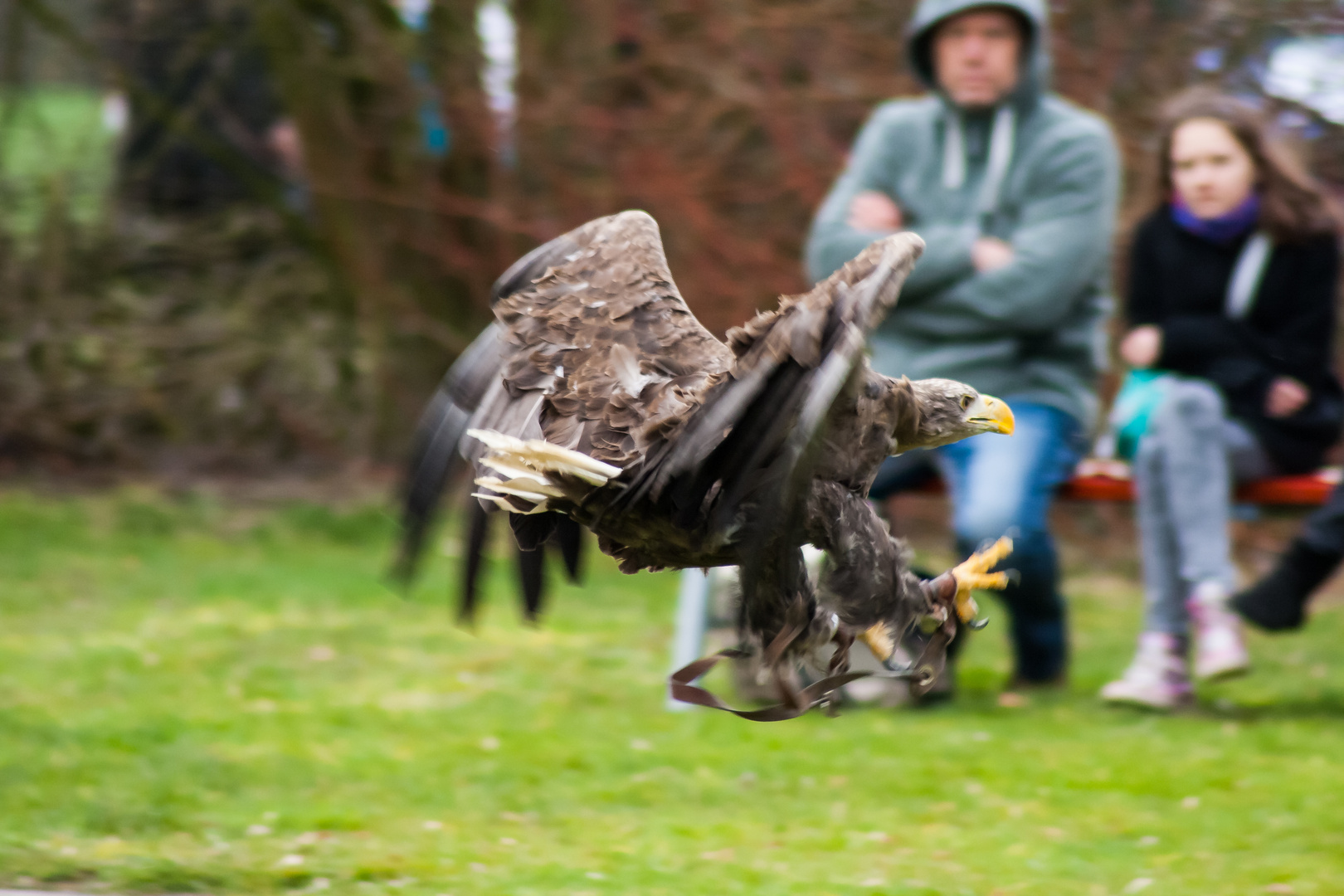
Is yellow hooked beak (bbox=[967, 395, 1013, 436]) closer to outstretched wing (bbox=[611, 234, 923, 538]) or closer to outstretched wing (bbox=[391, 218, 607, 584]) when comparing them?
outstretched wing (bbox=[611, 234, 923, 538])

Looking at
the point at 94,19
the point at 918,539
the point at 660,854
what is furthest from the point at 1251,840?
the point at 94,19

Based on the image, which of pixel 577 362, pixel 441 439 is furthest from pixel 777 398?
pixel 441 439

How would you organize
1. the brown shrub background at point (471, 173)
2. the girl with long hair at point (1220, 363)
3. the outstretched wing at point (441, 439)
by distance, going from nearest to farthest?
the outstretched wing at point (441, 439) → the girl with long hair at point (1220, 363) → the brown shrub background at point (471, 173)

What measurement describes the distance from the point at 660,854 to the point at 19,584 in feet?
14.8

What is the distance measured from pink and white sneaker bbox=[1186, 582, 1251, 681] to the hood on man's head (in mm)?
1810

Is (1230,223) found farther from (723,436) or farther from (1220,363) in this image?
(723,436)

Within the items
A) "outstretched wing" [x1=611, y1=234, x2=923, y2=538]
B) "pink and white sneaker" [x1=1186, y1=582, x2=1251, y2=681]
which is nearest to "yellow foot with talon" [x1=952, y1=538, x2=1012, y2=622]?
"outstretched wing" [x1=611, y1=234, x2=923, y2=538]

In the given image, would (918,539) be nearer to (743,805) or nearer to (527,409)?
(743,805)

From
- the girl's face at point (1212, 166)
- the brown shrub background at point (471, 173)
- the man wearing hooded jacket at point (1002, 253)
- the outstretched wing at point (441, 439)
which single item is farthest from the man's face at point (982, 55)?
the brown shrub background at point (471, 173)

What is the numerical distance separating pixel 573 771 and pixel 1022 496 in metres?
1.71

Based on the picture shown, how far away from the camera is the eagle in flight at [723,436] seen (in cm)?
291

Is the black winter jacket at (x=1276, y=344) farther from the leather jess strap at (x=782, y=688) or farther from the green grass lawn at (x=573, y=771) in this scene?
the leather jess strap at (x=782, y=688)

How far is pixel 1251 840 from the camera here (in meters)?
3.93

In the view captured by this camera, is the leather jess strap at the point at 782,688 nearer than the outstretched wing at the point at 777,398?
No
